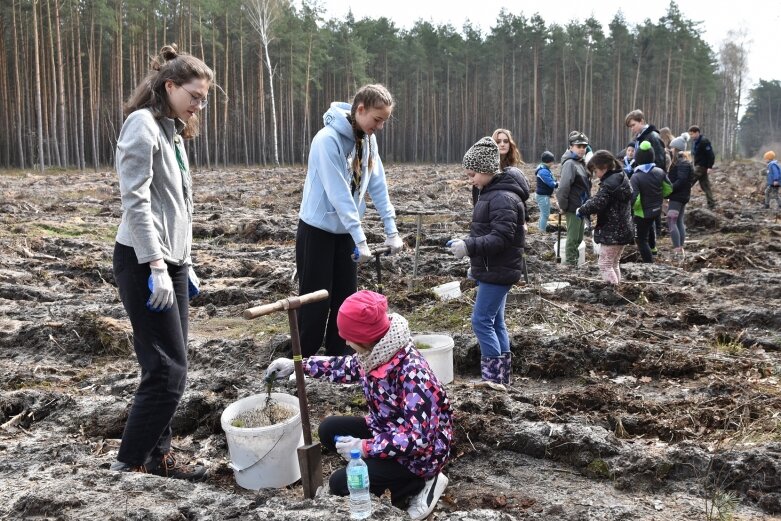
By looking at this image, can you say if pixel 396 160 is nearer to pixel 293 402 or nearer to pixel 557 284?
pixel 557 284

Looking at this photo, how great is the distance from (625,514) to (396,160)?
168 feet

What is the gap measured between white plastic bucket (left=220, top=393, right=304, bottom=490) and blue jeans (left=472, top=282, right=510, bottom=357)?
5.08ft

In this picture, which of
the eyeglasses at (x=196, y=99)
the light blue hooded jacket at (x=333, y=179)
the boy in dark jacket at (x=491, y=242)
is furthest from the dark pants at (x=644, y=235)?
the eyeglasses at (x=196, y=99)

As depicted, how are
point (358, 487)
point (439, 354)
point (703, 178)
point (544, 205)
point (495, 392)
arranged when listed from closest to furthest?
point (358, 487) < point (495, 392) < point (439, 354) < point (544, 205) < point (703, 178)

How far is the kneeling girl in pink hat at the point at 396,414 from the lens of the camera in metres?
2.65

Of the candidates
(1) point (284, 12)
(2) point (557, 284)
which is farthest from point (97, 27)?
(2) point (557, 284)

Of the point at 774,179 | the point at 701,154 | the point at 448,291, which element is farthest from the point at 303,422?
the point at 774,179

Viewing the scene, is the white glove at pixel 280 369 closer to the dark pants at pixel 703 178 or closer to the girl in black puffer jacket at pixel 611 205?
the girl in black puffer jacket at pixel 611 205

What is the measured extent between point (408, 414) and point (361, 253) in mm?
1459

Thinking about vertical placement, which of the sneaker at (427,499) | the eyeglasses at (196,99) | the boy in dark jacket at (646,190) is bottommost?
the sneaker at (427,499)

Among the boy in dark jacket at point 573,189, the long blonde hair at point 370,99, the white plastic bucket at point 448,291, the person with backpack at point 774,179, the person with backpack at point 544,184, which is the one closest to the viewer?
the long blonde hair at point 370,99

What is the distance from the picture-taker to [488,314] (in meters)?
4.20

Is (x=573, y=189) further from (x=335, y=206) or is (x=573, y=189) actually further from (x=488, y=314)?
(x=335, y=206)

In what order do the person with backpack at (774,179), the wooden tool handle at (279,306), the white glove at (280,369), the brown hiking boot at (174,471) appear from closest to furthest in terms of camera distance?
the wooden tool handle at (279,306) < the white glove at (280,369) < the brown hiking boot at (174,471) < the person with backpack at (774,179)
